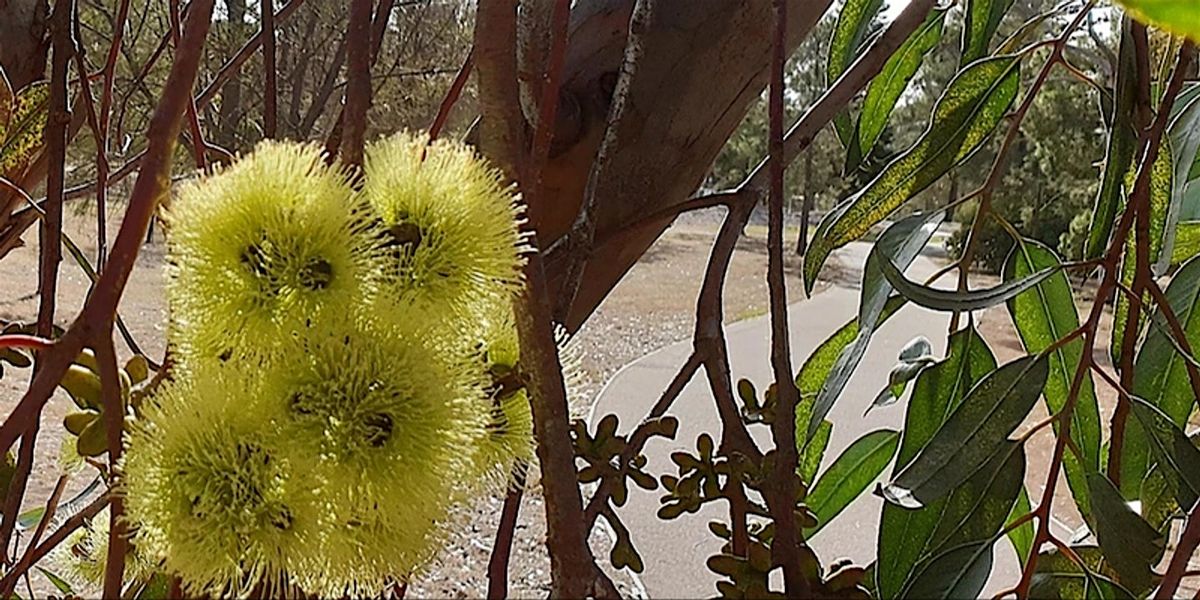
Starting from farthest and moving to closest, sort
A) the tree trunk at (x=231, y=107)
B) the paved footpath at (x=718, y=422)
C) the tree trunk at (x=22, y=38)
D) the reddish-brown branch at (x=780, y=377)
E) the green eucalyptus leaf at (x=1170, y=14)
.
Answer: the paved footpath at (x=718, y=422), the tree trunk at (x=231, y=107), the tree trunk at (x=22, y=38), the reddish-brown branch at (x=780, y=377), the green eucalyptus leaf at (x=1170, y=14)

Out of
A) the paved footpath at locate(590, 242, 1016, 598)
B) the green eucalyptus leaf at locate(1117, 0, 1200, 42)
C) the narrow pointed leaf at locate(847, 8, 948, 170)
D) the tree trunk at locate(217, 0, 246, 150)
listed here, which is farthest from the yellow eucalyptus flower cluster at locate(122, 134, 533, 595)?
the paved footpath at locate(590, 242, 1016, 598)

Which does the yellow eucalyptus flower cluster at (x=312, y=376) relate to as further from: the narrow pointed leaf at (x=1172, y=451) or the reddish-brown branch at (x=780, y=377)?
the narrow pointed leaf at (x=1172, y=451)

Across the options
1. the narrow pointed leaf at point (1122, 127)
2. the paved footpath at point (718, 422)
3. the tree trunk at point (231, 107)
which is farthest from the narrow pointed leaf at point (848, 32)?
the paved footpath at point (718, 422)

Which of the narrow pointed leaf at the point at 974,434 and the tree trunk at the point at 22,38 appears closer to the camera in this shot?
the narrow pointed leaf at the point at 974,434

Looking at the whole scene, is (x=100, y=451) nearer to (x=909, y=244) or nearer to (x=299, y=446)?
(x=299, y=446)

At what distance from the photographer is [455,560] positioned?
1.75m

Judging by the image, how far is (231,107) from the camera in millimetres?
1071

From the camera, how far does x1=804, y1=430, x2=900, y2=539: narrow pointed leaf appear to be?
0.44 m

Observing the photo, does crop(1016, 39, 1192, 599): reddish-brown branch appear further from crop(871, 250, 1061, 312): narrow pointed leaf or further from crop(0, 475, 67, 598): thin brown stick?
crop(0, 475, 67, 598): thin brown stick

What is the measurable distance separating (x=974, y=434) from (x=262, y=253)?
8.3 inches

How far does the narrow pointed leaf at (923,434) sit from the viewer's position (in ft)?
1.10

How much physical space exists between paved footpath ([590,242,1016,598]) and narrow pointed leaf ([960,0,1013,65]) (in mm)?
855

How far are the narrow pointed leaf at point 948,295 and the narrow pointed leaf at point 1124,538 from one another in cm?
5

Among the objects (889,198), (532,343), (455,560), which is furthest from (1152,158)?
(455,560)
